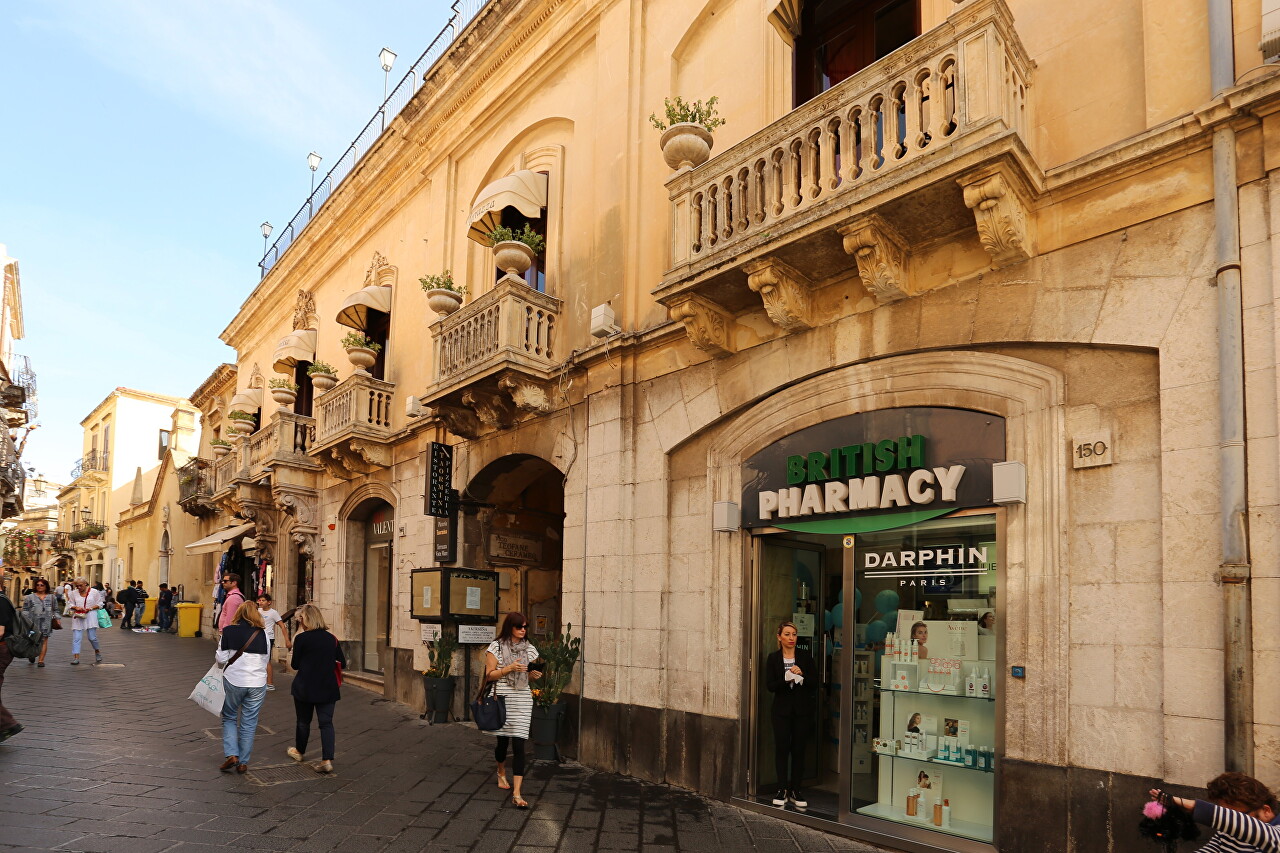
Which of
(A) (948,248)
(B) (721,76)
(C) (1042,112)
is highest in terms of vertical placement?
(B) (721,76)

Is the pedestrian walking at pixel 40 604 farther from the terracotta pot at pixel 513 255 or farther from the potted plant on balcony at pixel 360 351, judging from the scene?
the terracotta pot at pixel 513 255

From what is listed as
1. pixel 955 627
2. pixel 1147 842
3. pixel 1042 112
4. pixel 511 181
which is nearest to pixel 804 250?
pixel 1042 112

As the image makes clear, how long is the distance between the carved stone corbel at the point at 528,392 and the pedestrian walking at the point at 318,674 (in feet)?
10.6

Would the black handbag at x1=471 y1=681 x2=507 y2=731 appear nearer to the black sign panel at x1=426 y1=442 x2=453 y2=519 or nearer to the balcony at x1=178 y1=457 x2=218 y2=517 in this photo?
the black sign panel at x1=426 y1=442 x2=453 y2=519

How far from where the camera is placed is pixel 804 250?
6742 millimetres

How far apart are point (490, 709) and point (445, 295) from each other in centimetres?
644

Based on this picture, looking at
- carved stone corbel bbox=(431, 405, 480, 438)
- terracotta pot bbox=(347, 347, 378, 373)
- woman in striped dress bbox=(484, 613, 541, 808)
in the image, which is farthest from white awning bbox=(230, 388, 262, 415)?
woman in striped dress bbox=(484, 613, 541, 808)

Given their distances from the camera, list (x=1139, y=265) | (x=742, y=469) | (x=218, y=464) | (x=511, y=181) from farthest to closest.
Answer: (x=218, y=464) < (x=511, y=181) < (x=742, y=469) < (x=1139, y=265)

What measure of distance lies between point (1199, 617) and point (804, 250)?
3583mm

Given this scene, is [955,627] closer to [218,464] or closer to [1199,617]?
[1199,617]

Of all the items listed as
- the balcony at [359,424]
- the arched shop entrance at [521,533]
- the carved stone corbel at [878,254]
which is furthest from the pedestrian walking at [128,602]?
the carved stone corbel at [878,254]

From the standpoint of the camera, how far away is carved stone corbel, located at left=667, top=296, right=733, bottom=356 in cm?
773

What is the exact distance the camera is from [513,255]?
10.4 meters

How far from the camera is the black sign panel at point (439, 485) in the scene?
11789 millimetres
